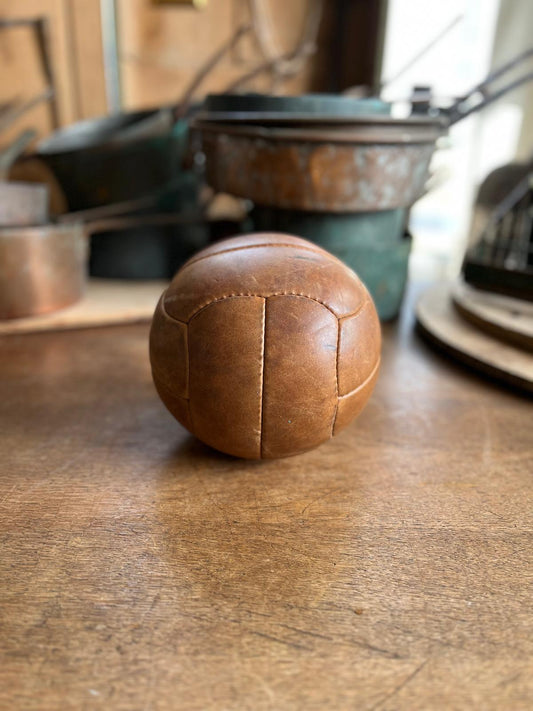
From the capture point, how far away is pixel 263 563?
1.21m

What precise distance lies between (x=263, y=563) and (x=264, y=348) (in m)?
0.46

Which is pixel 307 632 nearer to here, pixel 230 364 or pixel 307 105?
pixel 230 364

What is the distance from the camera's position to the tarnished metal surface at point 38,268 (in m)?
2.34

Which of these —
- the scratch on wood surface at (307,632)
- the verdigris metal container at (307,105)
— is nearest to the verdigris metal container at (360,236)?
the verdigris metal container at (307,105)

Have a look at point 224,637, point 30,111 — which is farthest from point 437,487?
point 30,111

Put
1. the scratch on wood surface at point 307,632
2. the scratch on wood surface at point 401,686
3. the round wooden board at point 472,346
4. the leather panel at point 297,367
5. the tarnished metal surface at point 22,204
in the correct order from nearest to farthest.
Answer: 1. the scratch on wood surface at point 401,686
2. the scratch on wood surface at point 307,632
3. the leather panel at point 297,367
4. the round wooden board at point 472,346
5. the tarnished metal surface at point 22,204

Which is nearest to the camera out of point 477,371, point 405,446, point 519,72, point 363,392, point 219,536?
point 219,536

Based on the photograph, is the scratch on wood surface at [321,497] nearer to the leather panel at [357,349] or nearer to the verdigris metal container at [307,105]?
the leather panel at [357,349]

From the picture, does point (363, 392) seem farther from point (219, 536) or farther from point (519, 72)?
point (519, 72)

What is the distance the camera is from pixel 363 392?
1.44 m

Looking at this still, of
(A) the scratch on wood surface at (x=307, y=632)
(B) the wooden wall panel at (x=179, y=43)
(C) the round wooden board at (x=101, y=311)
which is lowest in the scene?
(C) the round wooden board at (x=101, y=311)

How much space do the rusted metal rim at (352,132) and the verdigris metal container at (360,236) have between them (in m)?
0.35

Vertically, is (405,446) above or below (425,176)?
below

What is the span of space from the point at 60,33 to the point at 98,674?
148 inches
